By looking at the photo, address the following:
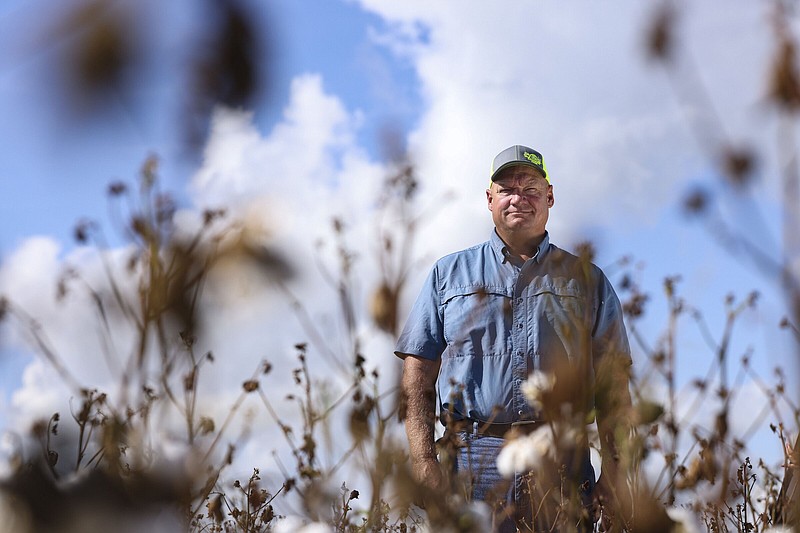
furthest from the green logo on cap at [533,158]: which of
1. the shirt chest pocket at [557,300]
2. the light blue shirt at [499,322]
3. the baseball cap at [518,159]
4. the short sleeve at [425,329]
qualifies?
the short sleeve at [425,329]

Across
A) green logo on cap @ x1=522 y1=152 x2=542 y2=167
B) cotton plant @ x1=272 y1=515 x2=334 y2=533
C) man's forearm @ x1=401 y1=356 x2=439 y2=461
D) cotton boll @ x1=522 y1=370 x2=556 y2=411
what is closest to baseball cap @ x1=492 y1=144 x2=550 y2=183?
green logo on cap @ x1=522 y1=152 x2=542 y2=167

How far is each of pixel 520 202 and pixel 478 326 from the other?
26.5 inches

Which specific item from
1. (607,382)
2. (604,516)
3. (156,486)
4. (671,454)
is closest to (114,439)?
(156,486)

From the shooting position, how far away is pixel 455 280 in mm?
4055

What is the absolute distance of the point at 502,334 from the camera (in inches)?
146

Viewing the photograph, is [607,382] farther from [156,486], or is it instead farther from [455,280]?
[455,280]

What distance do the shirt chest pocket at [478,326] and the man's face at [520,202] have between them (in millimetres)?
327

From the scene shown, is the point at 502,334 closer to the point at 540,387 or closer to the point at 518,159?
the point at 518,159

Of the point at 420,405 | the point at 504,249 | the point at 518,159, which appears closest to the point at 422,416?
the point at 420,405

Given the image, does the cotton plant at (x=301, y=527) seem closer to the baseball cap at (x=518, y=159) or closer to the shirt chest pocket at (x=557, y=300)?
the shirt chest pocket at (x=557, y=300)

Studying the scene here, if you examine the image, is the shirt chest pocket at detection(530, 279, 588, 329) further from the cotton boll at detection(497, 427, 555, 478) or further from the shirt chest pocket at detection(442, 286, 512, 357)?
the cotton boll at detection(497, 427, 555, 478)

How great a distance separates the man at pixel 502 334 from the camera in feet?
11.1

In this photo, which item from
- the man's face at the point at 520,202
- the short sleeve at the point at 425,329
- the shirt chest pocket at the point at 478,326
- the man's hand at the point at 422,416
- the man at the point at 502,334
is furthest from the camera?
the man's face at the point at 520,202

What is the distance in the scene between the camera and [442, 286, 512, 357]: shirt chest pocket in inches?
146
